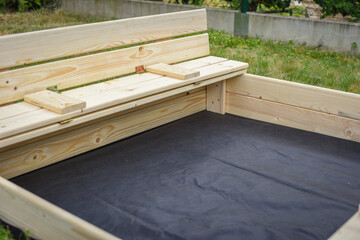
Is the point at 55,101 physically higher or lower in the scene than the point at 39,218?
higher

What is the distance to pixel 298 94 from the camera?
3523mm

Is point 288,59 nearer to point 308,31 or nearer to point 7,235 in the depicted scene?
point 308,31

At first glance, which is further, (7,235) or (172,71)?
(172,71)

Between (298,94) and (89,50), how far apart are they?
163 centimetres

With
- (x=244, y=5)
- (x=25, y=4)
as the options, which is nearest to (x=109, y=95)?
(x=244, y=5)

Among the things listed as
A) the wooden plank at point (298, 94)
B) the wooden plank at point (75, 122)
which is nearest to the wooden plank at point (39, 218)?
the wooden plank at point (75, 122)

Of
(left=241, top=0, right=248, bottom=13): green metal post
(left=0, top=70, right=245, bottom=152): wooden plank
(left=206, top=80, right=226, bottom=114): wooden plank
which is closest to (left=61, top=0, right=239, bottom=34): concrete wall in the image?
(left=241, top=0, right=248, bottom=13): green metal post

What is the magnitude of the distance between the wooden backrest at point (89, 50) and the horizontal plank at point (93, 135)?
0.33m

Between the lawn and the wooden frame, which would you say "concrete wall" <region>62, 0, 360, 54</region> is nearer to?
the lawn

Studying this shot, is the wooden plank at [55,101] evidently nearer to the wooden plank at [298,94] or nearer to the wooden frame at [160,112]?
the wooden frame at [160,112]

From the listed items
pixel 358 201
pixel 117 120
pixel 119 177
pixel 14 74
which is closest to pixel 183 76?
pixel 117 120

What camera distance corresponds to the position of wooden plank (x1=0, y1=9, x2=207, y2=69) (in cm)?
283

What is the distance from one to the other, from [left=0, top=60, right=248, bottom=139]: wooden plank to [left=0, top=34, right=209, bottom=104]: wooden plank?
11cm

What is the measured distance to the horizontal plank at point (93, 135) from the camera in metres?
2.85
